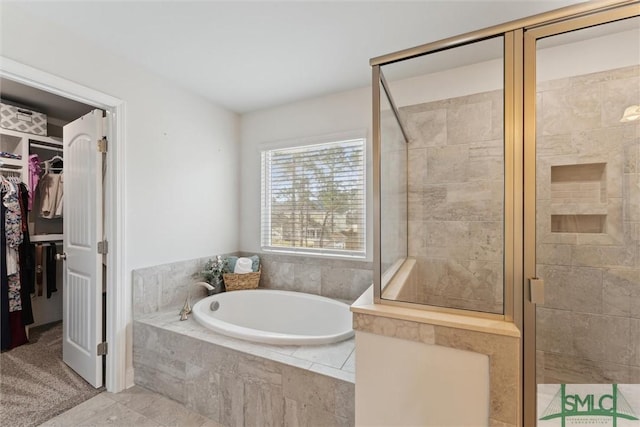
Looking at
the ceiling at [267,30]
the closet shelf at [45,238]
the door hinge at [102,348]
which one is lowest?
the door hinge at [102,348]

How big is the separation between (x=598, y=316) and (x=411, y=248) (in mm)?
1132

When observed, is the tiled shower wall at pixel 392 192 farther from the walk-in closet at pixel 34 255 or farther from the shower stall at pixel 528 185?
the walk-in closet at pixel 34 255

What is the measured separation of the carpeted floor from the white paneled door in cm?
8

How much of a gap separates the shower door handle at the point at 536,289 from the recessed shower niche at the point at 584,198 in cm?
70

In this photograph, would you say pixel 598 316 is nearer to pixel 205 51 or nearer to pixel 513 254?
pixel 513 254

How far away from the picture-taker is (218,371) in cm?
169

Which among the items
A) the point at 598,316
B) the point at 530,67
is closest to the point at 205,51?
the point at 530,67

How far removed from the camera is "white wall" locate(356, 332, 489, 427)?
1.00 metres

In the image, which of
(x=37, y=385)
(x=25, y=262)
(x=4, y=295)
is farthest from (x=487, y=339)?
(x=25, y=262)

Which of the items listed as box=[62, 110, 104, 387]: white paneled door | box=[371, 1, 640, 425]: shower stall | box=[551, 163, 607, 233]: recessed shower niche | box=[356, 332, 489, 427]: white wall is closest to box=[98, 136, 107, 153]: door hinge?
box=[62, 110, 104, 387]: white paneled door

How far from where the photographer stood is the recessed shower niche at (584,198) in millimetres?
1528

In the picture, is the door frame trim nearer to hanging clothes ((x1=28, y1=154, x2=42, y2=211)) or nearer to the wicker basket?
the wicker basket

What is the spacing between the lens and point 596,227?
5.37 feet

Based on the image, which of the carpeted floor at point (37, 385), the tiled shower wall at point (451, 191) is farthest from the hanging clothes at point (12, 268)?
the tiled shower wall at point (451, 191)
